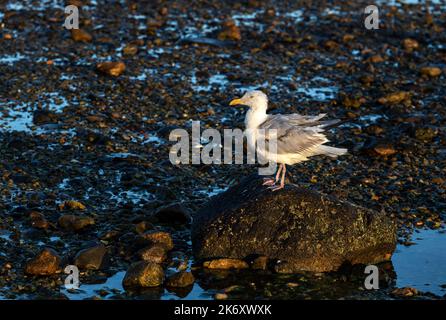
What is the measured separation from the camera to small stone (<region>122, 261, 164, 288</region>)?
1002 cm

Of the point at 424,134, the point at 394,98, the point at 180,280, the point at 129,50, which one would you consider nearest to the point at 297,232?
the point at 180,280

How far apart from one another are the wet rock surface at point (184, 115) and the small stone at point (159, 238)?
0.17 m

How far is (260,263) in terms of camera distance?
34.6 ft

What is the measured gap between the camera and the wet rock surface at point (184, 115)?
35.9 feet

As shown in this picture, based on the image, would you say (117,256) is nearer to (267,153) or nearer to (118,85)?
(267,153)

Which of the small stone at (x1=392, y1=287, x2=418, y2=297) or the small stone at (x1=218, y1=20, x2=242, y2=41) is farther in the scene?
the small stone at (x1=218, y1=20, x2=242, y2=41)

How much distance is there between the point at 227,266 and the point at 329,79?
32.0 feet

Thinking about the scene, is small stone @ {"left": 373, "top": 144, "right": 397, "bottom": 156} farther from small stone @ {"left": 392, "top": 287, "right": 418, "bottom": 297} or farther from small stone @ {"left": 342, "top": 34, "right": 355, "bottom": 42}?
small stone @ {"left": 342, "top": 34, "right": 355, "bottom": 42}

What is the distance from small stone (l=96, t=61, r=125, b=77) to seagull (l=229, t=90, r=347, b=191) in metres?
8.08

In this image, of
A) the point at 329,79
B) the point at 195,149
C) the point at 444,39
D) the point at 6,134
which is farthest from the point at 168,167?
the point at 444,39

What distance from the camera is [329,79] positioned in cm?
1930

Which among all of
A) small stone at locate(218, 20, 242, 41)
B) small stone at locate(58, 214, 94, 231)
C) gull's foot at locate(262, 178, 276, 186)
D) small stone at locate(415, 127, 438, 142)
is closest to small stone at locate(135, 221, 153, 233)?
small stone at locate(58, 214, 94, 231)
